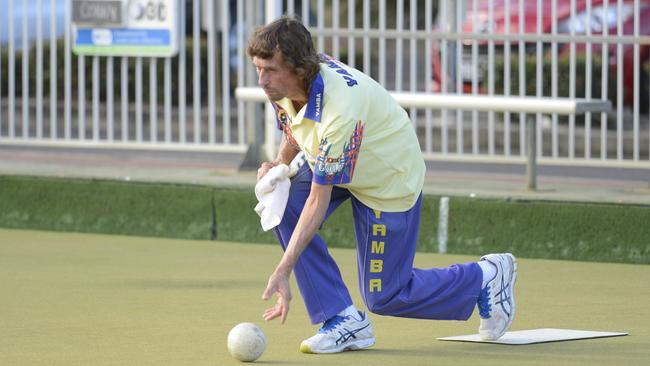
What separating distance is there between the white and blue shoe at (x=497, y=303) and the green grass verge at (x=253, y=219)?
2.16m

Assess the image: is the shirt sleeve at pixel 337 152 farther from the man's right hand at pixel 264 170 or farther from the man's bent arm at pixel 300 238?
the man's right hand at pixel 264 170

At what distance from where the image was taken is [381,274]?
4.84 m

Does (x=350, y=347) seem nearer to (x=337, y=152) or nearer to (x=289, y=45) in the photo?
(x=337, y=152)

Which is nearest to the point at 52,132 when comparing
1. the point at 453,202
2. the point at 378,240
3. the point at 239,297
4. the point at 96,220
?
the point at 96,220

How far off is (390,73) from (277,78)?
14.4 ft

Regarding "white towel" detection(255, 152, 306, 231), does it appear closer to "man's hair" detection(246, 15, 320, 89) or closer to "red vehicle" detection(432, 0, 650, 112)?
"man's hair" detection(246, 15, 320, 89)

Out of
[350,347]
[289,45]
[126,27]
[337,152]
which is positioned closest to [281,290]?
[337,152]

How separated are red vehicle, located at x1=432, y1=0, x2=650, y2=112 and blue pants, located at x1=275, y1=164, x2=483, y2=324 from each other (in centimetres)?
360

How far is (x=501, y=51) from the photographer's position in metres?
8.53

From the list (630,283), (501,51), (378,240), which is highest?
(501,51)

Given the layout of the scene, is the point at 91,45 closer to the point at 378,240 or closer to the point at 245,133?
the point at 245,133

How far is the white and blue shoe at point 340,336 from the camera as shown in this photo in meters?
4.85

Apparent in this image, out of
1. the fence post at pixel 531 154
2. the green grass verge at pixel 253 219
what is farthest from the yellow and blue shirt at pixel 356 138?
the fence post at pixel 531 154

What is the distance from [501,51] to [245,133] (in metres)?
1.55
